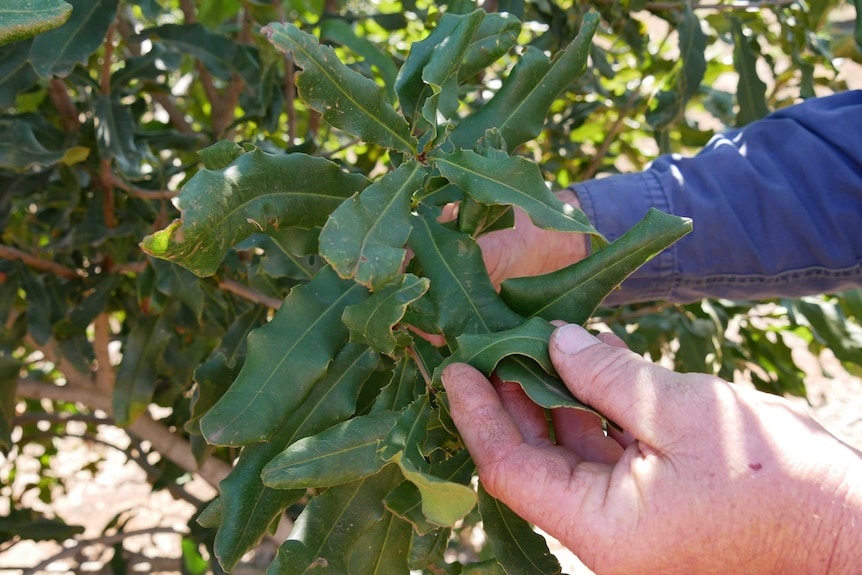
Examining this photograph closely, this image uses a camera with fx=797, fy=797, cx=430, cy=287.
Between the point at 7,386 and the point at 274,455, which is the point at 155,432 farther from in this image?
the point at 274,455

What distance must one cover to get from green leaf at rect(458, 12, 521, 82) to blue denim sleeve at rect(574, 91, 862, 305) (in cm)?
40

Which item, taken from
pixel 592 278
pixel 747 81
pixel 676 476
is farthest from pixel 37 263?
pixel 747 81

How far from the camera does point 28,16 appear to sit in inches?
24.5

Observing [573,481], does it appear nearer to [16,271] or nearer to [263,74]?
[263,74]

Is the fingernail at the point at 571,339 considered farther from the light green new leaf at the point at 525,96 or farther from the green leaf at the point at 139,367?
the green leaf at the point at 139,367

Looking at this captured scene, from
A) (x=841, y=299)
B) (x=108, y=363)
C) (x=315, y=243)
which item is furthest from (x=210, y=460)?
(x=841, y=299)

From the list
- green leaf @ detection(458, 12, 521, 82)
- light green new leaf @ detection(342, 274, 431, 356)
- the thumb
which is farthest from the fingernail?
green leaf @ detection(458, 12, 521, 82)

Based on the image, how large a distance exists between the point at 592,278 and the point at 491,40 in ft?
1.00

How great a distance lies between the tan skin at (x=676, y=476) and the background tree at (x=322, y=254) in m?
0.04

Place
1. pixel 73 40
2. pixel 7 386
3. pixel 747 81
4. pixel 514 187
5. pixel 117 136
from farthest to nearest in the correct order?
pixel 747 81
pixel 7 386
pixel 117 136
pixel 73 40
pixel 514 187

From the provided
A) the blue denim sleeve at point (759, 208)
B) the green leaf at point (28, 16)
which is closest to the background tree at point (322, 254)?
the green leaf at point (28, 16)

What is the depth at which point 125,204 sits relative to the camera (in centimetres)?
143

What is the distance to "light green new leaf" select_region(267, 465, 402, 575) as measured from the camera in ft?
2.39

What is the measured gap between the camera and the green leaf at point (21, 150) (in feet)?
3.61
